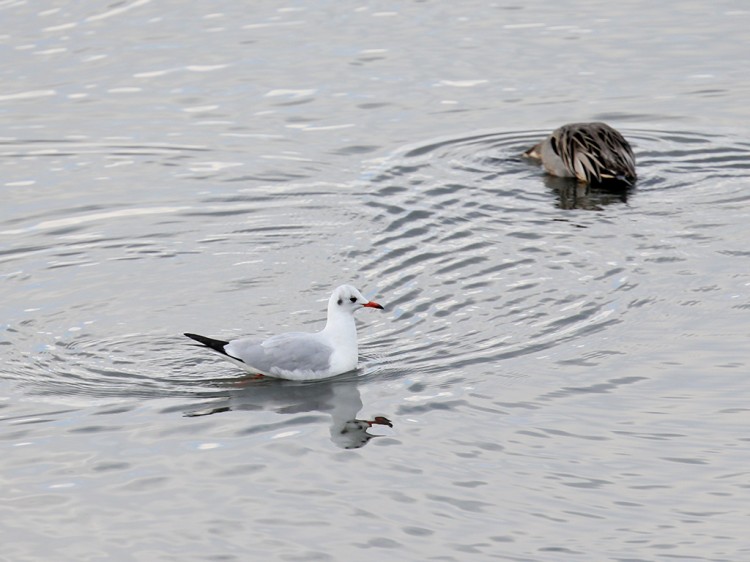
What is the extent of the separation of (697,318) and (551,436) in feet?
9.87

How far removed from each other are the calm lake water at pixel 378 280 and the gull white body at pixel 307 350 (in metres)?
0.18

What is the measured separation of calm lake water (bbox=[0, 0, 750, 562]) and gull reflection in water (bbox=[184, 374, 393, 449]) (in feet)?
0.11

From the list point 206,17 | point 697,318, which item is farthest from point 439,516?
point 206,17

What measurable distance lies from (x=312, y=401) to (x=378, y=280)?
2747 millimetres

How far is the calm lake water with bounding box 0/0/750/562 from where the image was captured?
416 inches

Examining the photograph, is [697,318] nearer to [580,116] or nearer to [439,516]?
[439,516]

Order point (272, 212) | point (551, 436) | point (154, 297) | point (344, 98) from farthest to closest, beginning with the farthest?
point (344, 98) → point (272, 212) → point (154, 297) → point (551, 436)

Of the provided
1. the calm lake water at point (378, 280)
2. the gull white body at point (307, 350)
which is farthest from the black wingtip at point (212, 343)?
the calm lake water at point (378, 280)

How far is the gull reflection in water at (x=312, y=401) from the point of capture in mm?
12084

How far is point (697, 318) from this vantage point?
1394 cm

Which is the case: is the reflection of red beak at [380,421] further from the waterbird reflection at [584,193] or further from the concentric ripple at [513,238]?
the waterbird reflection at [584,193]

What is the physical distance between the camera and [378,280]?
15.4 meters

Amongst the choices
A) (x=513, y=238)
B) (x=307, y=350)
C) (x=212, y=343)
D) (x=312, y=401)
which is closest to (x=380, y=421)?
(x=312, y=401)

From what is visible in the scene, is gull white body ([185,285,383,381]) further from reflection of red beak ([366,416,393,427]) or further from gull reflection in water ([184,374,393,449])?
reflection of red beak ([366,416,393,427])
